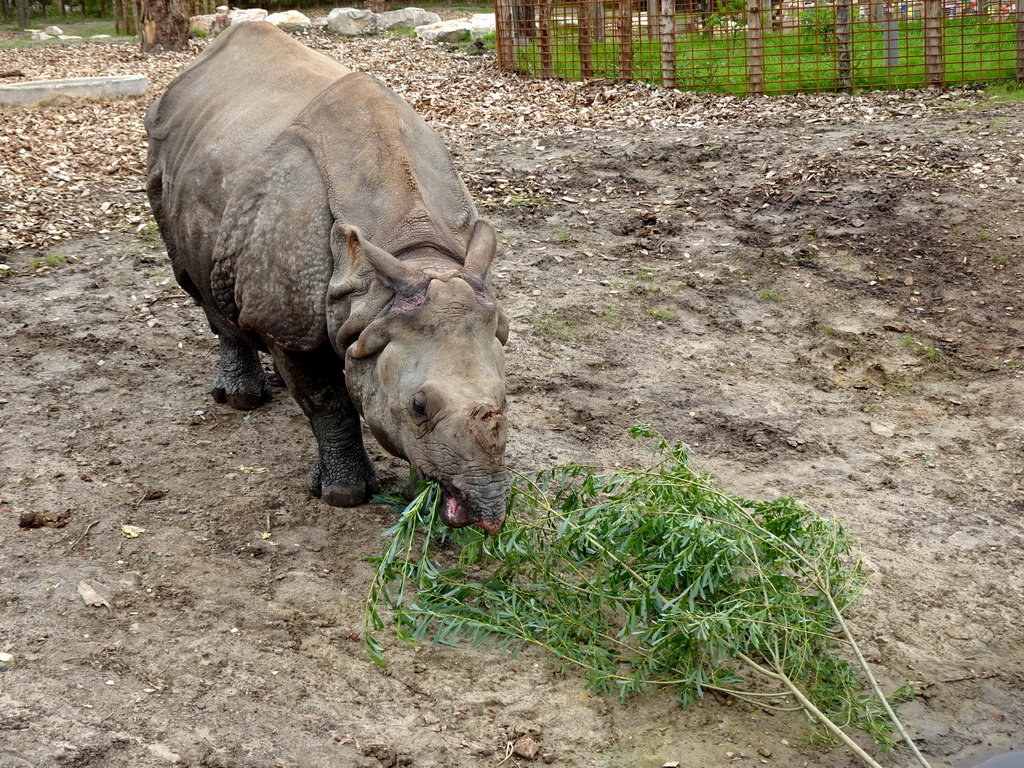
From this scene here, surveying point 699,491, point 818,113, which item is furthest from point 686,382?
point 818,113

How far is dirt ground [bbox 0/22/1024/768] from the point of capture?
387 cm

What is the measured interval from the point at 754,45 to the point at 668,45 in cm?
99

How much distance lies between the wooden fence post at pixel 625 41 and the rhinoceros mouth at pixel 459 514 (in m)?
10.2

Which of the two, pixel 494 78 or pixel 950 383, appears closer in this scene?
pixel 950 383

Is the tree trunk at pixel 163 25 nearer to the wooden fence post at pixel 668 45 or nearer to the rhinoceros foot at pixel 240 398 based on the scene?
the wooden fence post at pixel 668 45

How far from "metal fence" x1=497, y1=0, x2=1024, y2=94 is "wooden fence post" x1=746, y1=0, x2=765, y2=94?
0.04ft

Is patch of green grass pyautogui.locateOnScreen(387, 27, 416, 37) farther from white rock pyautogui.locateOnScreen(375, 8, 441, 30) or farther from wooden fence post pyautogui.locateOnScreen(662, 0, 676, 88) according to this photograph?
wooden fence post pyautogui.locateOnScreen(662, 0, 676, 88)

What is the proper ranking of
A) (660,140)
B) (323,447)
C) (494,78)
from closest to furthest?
(323,447) < (660,140) < (494,78)

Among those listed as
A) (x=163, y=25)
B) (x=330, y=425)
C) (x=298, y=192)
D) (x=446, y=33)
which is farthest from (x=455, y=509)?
(x=446, y=33)

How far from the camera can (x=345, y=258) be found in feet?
14.4

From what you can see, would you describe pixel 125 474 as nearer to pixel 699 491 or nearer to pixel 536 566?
pixel 536 566

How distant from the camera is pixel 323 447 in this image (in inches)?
202

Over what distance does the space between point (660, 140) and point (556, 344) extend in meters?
4.30

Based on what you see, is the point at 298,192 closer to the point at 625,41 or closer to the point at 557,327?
the point at 557,327
